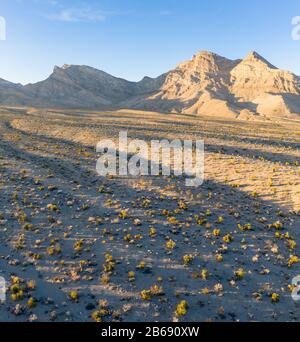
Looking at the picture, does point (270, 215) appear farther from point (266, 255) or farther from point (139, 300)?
point (139, 300)

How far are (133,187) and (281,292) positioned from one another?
58.4 feet

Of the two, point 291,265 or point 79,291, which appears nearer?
point 79,291

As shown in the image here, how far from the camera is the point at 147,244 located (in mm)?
23969

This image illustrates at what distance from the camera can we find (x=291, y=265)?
72.9ft

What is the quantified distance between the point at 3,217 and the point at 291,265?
18.7 metres

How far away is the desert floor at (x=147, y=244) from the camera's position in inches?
722

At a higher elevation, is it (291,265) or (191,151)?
(191,151)

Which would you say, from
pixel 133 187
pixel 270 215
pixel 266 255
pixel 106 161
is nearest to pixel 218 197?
pixel 270 215

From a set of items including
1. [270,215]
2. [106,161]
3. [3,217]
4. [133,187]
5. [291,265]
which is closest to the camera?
[291,265]

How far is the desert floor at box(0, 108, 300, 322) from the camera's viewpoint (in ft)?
60.1

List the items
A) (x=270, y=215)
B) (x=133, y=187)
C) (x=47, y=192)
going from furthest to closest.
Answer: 1. (x=133, y=187)
2. (x=47, y=192)
3. (x=270, y=215)

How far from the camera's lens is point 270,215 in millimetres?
29484

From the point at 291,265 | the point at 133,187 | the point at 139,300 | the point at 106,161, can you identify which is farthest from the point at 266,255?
the point at 106,161

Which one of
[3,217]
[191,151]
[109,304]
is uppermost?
[191,151]
